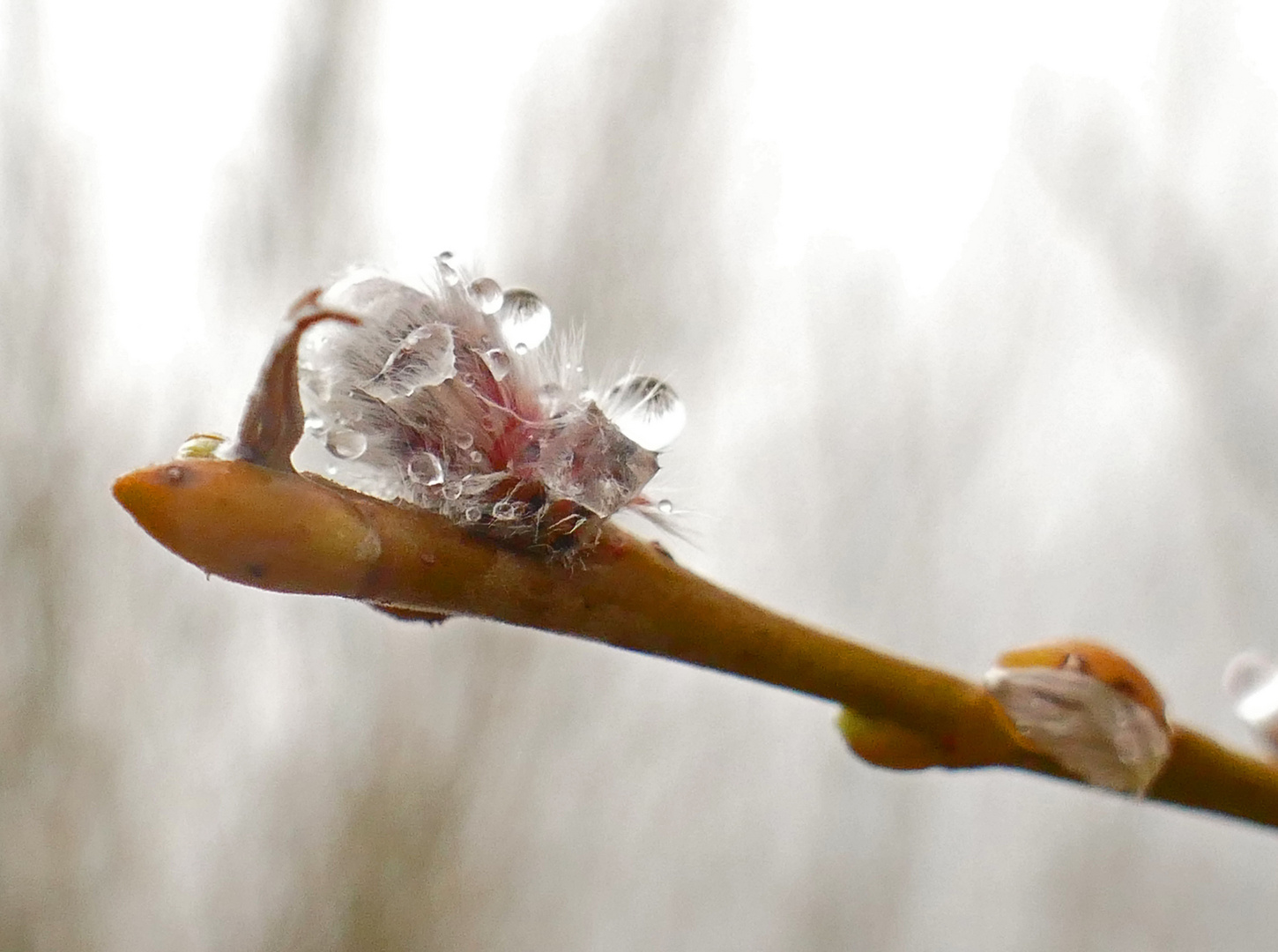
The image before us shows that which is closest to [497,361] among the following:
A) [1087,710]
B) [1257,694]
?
[1087,710]

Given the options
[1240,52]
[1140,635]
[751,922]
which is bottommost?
[751,922]

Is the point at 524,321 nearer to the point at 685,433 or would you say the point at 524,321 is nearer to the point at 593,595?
the point at 593,595

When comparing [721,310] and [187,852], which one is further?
[721,310]

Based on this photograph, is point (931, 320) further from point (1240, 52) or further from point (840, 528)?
point (1240, 52)

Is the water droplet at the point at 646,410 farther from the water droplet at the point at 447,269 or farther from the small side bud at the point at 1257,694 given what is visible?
the small side bud at the point at 1257,694

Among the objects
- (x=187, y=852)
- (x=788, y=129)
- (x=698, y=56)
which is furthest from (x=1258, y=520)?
(x=187, y=852)

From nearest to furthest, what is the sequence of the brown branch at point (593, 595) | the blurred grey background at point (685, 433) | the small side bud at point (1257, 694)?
the brown branch at point (593, 595) < the small side bud at point (1257, 694) < the blurred grey background at point (685, 433)

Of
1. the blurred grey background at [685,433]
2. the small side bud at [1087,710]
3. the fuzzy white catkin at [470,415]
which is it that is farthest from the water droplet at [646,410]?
the blurred grey background at [685,433]

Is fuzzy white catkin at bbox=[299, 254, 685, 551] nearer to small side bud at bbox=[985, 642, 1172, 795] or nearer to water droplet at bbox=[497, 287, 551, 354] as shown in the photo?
water droplet at bbox=[497, 287, 551, 354]
